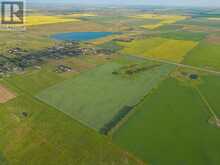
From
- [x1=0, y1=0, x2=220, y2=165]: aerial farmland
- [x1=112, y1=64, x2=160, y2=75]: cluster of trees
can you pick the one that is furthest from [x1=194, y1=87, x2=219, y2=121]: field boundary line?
[x1=112, y1=64, x2=160, y2=75]: cluster of trees

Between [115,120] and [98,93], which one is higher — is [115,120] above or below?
below

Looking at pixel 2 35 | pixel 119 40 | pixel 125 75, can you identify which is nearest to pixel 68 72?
pixel 125 75

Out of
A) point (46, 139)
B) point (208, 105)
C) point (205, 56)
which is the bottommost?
point (46, 139)

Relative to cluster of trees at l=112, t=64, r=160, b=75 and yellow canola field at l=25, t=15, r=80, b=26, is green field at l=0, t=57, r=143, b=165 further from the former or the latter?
yellow canola field at l=25, t=15, r=80, b=26

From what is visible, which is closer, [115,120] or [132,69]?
→ [115,120]

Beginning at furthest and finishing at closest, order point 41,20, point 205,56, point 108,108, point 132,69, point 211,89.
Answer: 1. point 41,20
2. point 205,56
3. point 132,69
4. point 211,89
5. point 108,108

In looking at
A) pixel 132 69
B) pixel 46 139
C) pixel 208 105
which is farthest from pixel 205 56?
pixel 46 139

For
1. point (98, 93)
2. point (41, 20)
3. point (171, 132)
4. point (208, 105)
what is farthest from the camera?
point (41, 20)

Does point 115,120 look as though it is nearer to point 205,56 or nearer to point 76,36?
point 205,56
